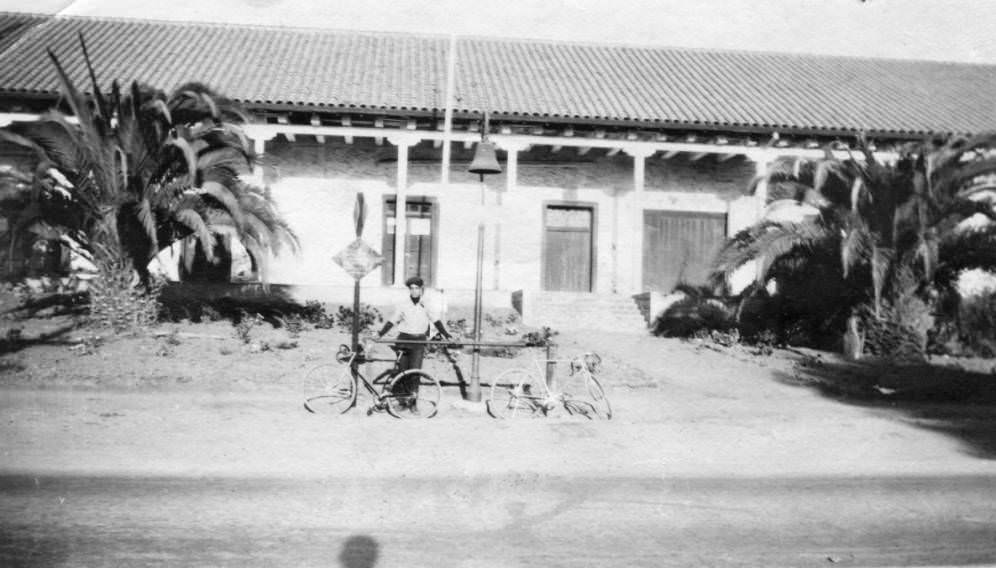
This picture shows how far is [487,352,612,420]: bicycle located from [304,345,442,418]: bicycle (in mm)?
901

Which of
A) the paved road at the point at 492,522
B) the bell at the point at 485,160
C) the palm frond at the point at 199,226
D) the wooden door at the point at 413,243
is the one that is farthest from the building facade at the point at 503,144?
the paved road at the point at 492,522

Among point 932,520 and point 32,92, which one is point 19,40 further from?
point 932,520

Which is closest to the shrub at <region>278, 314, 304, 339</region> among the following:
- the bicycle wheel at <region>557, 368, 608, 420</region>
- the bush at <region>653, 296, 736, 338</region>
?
the bicycle wheel at <region>557, 368, 608, 420</region>

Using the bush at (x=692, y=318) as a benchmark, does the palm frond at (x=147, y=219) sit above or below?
above

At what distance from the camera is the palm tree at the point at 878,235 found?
1247 centimetres

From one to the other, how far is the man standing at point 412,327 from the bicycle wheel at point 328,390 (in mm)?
701

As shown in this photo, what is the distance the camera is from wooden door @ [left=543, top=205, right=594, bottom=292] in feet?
62.2

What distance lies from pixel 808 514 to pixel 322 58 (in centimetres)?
1789

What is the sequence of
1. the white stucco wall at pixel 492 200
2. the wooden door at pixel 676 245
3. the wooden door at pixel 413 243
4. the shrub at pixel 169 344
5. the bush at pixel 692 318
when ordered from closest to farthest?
the shrub at pixel 169 344
the bush at pixel 692 318
the white stucco wall at pixel 492 200
the wooden door at pixel 413 243
the wooden door at pixel 676 245

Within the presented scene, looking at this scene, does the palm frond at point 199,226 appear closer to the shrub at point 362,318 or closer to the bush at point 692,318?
the shrub at point 362,318

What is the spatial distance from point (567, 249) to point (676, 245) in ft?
9.53

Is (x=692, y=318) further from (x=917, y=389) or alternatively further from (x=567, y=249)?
(x=567, y=249)

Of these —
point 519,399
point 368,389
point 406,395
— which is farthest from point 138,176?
point 519,399

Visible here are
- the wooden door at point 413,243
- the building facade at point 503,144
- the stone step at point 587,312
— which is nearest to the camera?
the stone step at point 587,312
